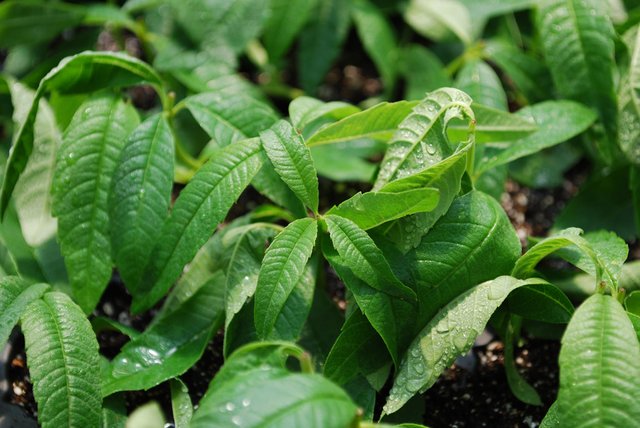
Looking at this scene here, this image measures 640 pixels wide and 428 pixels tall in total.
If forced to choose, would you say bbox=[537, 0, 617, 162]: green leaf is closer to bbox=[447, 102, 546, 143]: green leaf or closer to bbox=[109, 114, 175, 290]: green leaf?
bbox=[447, 102, 546, 143]: green leaf

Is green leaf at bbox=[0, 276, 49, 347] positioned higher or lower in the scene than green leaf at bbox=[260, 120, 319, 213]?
lower

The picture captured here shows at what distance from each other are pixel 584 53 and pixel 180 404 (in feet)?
2.62

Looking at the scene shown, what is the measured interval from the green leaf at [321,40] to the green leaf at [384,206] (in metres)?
0.60

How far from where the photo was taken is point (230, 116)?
3.67 ft

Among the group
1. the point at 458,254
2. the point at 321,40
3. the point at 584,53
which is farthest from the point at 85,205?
the point at 584,53

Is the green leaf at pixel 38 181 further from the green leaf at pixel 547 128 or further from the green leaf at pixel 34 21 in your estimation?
the green leaf at pixel 547 128

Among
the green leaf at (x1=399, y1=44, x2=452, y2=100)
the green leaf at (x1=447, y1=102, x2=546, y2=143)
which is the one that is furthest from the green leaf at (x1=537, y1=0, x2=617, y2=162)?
the green leaf at (x1=399, y1=44, x2=452, y2=100)

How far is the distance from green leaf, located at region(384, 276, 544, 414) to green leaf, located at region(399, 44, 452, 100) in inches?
24.3

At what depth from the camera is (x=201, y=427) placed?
0.77m

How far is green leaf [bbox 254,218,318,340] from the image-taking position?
3.03ft

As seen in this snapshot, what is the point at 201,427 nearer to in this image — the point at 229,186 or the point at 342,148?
the point at 229,186

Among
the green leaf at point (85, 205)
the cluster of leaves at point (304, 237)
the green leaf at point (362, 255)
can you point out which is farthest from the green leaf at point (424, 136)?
the green leaf at point (85, 205)

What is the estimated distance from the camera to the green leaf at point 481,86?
1.33 meters

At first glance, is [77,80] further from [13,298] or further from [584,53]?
[584,53]
